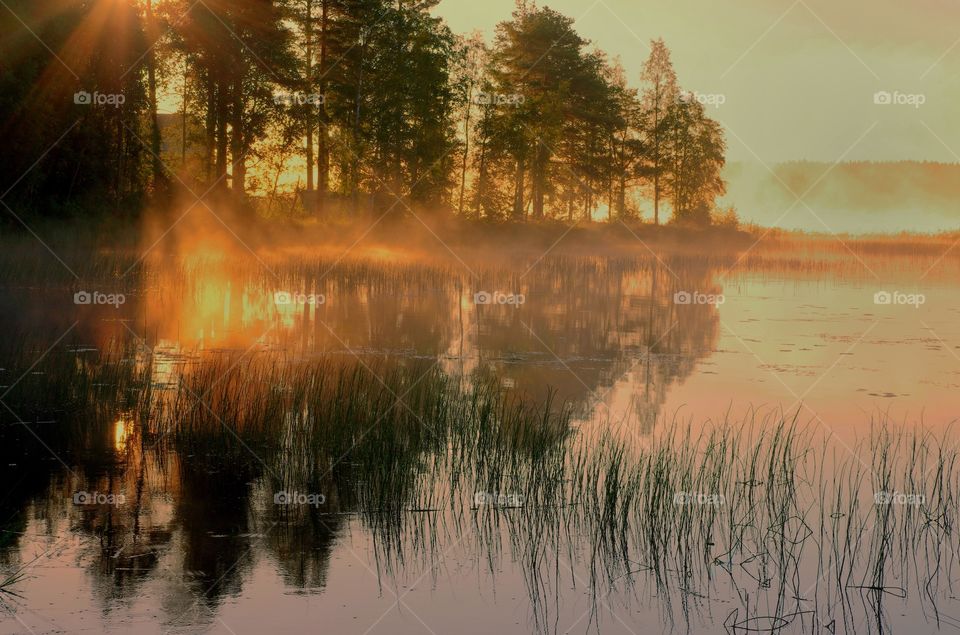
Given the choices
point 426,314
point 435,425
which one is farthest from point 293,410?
point 426,314

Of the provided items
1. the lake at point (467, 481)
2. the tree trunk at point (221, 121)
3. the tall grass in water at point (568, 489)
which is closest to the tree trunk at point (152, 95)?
the tree trunk at point (221, 121)

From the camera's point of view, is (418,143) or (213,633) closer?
(213,633)

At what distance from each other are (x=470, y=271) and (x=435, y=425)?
2423 centimetres

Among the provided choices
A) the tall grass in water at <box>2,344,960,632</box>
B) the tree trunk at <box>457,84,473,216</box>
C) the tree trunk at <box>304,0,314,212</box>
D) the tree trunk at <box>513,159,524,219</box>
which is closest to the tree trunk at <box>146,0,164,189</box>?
the tree trunk at <box>304,0,314,212</box>

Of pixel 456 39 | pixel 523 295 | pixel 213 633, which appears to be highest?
pixel 456 39

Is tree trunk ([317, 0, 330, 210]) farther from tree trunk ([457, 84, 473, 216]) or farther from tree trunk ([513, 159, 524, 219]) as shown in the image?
tree trunk ([513, 159, 524, 219])

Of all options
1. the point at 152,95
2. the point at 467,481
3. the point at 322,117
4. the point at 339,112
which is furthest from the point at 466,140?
the point at 467,481

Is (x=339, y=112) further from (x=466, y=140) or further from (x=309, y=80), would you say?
(x=466, y=140)

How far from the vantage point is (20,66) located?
102ft

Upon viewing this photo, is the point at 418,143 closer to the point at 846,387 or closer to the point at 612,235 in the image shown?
the point at 612,235

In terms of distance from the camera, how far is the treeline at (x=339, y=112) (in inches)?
1305

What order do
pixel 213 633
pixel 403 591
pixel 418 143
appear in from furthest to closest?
1. pixel 418 143
2. pixel 403 591
3. pixel 213 633

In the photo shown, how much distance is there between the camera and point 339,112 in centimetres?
4916

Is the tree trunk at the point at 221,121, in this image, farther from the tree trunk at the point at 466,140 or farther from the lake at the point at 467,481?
the lake at the point at 467,481
